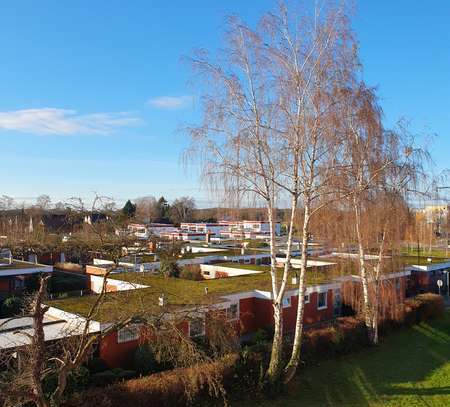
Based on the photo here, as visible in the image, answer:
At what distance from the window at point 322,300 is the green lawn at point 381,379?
3901 mm

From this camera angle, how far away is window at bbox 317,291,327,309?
2322 centimetres

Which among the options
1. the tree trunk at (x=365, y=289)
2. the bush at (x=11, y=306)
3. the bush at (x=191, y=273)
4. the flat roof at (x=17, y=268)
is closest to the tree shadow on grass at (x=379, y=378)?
the tree trunk at (x=365, y=289)

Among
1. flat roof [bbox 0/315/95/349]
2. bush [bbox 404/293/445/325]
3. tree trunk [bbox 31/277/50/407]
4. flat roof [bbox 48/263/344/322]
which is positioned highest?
tree trunk [bbox 31/277/50/407]

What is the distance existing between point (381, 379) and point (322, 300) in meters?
7.79

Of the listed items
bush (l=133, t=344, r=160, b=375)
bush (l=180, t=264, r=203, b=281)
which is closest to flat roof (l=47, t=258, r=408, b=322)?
bush (l=133, t=344, r=160, b=375)

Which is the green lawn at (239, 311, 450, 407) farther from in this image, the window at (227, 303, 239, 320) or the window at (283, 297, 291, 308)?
Result: the window at (227, 303, 239, 320)

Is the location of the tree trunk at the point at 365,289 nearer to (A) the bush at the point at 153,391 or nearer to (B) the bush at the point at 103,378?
(A) the bush at the point at 153,391

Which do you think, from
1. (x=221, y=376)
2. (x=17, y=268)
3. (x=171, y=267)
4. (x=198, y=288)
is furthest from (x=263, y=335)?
(x=17, y=268)

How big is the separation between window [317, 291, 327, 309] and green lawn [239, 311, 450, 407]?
12.8ft

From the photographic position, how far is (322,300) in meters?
23.5

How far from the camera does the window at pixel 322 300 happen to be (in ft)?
76.2

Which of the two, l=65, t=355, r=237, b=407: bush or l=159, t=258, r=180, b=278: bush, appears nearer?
l=65, t=355, r=237, b=407: bush

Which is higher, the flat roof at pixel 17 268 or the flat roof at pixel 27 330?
the flat roof at pixel 17 268

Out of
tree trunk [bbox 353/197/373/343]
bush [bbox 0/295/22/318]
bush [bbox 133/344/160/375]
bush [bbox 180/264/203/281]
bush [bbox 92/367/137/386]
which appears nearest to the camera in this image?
bush [bbox 92/367/137/386]
